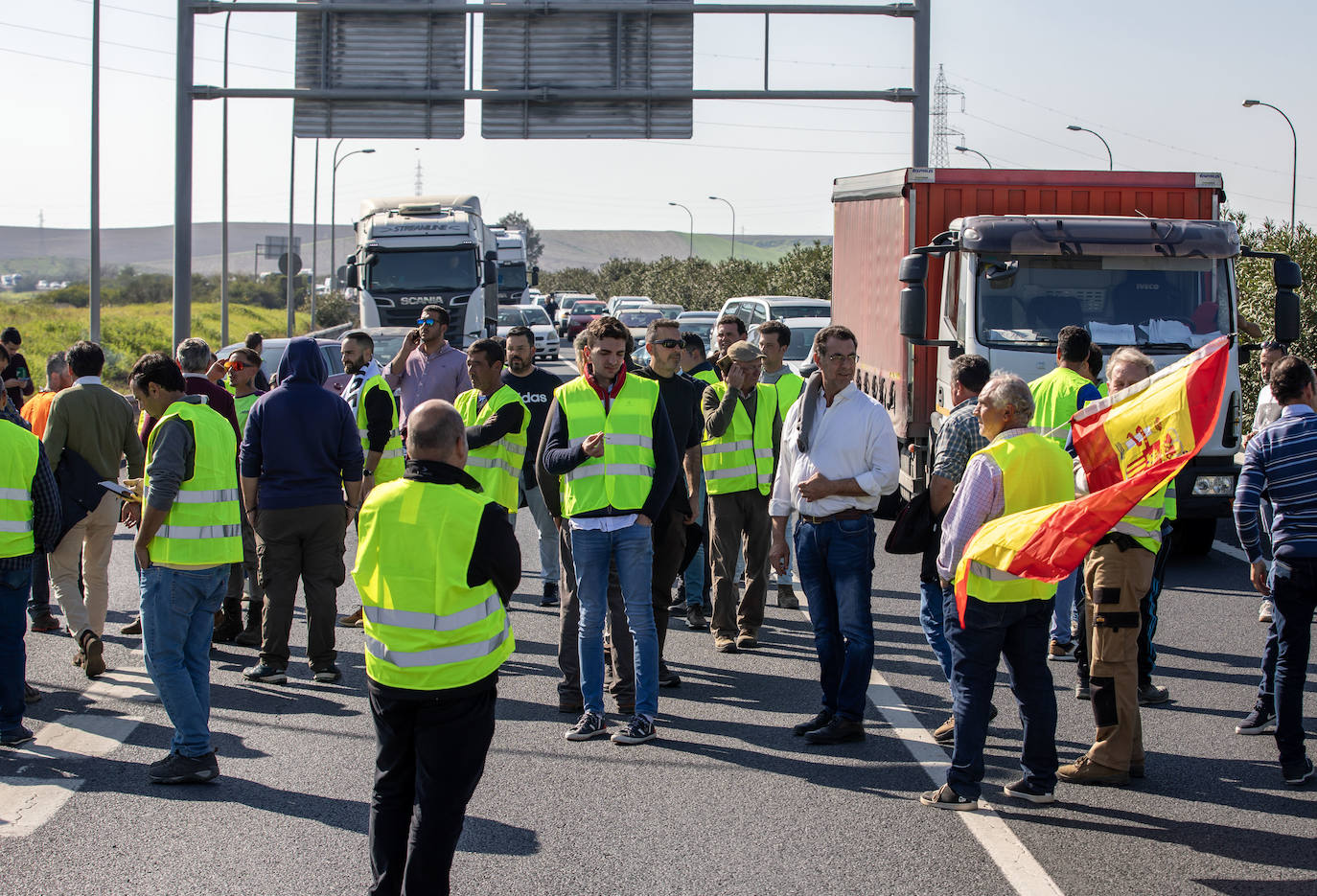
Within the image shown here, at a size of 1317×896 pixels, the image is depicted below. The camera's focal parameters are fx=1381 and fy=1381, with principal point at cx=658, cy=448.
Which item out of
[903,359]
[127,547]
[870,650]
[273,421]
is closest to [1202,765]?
[870,650]

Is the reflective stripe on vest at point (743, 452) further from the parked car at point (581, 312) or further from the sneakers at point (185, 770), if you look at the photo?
the parked car at point (581, 312)

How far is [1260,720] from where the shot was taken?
273 inches

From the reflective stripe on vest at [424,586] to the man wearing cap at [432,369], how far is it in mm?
6164

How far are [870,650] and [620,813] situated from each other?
1623 millimetres

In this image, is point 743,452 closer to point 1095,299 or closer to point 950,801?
point 950,801

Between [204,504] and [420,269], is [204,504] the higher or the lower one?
the lower one

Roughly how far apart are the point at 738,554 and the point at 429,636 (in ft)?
15.7

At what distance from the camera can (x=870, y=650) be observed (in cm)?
661

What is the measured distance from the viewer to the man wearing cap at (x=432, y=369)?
10.4 m

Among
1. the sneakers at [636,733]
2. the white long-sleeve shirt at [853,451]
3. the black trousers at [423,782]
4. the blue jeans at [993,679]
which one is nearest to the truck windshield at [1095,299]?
the white long-sleeve shirt at [853,451]

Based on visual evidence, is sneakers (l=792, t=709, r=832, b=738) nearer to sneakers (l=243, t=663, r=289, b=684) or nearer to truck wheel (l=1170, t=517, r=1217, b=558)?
sneakers (l=243, t=663, r=289, b=684)

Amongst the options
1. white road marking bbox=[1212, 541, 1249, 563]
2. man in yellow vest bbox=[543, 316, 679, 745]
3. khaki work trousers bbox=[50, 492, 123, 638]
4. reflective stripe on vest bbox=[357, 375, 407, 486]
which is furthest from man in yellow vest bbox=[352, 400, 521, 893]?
white road marking bbox=[1212, 541, 1249, 563]

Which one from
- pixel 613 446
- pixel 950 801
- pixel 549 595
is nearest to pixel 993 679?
pixel 950 801

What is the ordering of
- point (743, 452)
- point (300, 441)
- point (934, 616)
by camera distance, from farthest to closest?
point (743, 452) → point (300, 441) → point (934, 616)
